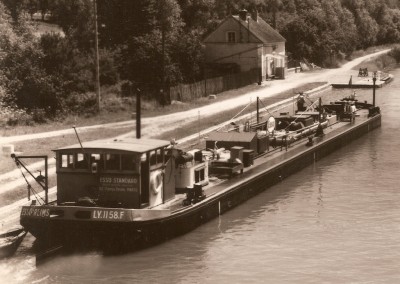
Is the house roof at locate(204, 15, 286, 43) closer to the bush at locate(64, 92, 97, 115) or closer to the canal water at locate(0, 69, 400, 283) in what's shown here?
the bush at locate(64, 92, 97, 115)

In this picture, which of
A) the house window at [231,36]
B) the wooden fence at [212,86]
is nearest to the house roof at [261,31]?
the house window at [231,36]

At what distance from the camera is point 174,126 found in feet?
152

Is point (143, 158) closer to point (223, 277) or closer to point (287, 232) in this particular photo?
point (223, 277)

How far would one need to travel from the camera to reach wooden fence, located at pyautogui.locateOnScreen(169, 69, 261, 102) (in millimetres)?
57719

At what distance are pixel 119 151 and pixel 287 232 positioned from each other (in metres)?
7.11

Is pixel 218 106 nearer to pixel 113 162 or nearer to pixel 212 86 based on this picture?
pixel 212 86

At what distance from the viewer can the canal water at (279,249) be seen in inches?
899

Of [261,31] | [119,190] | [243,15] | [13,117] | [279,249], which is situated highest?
[243,15]

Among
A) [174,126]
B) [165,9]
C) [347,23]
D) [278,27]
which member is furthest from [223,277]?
[347,23]

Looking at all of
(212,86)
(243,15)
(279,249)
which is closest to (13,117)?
(212,86)

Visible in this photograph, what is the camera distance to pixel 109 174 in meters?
24.2

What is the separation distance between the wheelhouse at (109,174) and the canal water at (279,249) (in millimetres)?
1783

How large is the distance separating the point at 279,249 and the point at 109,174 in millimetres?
6071

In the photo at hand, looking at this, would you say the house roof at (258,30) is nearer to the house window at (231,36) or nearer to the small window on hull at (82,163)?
the house window at (231,36)
